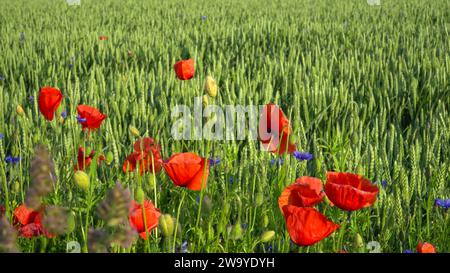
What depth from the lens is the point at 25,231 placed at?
1.02 metres

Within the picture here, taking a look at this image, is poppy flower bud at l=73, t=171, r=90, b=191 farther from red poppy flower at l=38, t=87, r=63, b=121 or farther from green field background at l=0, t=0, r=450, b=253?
red poppy flower at l=38, t=87, r=63, b=121

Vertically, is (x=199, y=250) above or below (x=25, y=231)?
below

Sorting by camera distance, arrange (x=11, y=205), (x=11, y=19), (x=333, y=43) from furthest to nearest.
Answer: (x=11, y=19), (x=333, y=43), (x=11, y=205)

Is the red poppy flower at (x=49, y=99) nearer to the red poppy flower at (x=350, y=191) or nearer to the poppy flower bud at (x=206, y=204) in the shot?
the poppy flower bud at (x=206, y=204)

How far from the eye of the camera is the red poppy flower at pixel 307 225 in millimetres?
878

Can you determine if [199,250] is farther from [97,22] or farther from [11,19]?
[11,19]

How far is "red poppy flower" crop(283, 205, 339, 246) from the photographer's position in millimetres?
878

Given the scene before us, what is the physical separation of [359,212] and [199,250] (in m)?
0.42

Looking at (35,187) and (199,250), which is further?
(199,250)

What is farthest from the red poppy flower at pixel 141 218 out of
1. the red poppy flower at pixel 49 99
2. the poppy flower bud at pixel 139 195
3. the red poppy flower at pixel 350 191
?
the red poppy flower at pixel 49 99

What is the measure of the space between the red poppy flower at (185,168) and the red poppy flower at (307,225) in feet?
0.63

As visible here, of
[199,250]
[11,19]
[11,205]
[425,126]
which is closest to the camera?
[199,250]

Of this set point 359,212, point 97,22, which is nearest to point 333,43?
point 97,22

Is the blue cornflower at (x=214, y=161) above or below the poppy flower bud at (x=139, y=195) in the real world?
below
